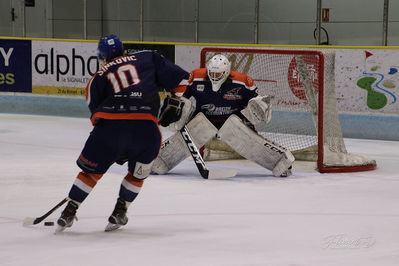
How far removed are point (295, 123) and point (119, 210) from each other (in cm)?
353

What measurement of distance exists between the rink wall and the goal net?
1.29m

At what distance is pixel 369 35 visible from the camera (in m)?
11.0

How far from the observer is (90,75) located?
9844 millimetres

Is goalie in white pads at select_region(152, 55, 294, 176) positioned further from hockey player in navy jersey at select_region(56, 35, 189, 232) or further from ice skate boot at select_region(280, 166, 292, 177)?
hockey player in navy jersey at select_region(56, 35, 189, 232)

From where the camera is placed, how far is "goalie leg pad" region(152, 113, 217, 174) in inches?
235

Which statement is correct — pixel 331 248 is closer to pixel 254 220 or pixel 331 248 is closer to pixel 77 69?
pixel 254 220

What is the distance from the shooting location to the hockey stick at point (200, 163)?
19.0ft

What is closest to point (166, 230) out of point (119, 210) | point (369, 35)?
point (119, 210)

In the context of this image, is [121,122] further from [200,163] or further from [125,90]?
[200,163]

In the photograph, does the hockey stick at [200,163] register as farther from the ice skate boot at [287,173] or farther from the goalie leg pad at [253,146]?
the ice skate boot at [287,173]

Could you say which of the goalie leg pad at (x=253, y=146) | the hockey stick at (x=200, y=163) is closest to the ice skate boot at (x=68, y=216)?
the hockey stick at (x=200, y=163)

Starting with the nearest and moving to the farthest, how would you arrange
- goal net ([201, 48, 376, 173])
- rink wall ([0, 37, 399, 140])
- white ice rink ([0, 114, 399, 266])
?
1. white ice rink ([0, 114, 399, 266])
2. goal net ([201, 48, 376, 173])
3. rink wall ([0, 37, 399, 140])

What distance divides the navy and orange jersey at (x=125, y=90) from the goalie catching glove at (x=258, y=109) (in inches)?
83.1
